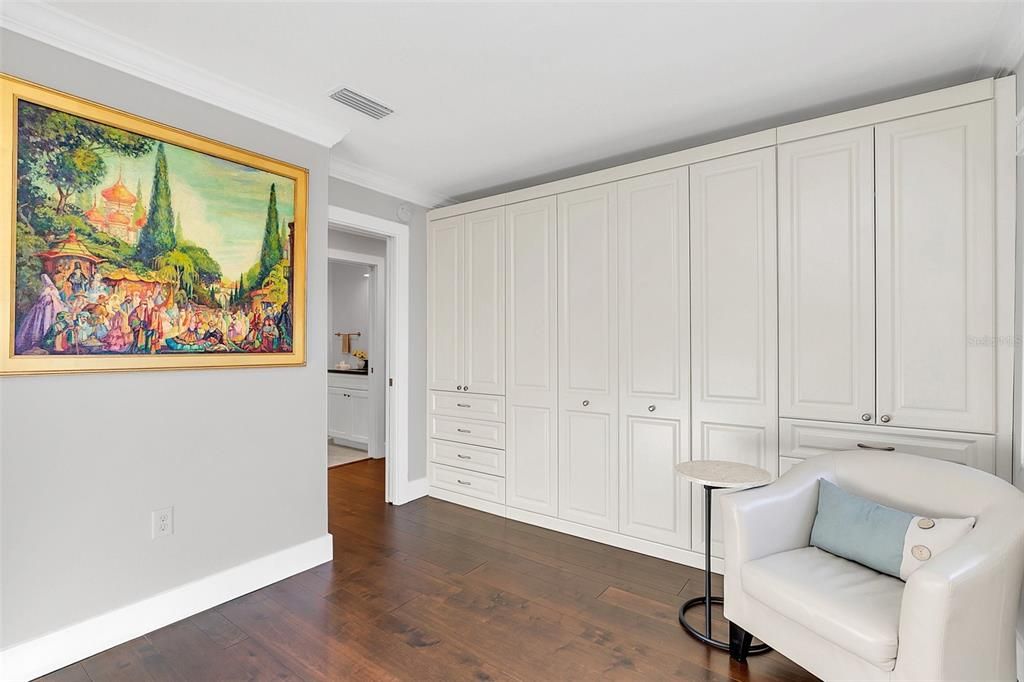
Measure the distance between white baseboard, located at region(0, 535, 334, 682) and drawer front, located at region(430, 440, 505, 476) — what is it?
131cm

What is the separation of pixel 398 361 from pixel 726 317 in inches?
96.3

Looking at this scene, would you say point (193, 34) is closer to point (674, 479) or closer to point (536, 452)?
point (536, 452)

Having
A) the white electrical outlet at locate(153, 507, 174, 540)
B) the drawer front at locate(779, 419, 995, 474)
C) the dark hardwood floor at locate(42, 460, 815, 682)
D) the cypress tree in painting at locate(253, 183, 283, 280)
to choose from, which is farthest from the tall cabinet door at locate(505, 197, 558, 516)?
the white electrical outlet at locate(153, 507, 174, 540)

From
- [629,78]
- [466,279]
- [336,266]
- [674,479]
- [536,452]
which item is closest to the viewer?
[629,78]

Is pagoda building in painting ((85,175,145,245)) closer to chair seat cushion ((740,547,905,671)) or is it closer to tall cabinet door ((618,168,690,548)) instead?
tall cabinet door ((618,168,690,548))

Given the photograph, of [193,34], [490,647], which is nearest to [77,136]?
[193,34]

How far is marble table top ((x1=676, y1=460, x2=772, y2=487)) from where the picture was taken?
2232 mm

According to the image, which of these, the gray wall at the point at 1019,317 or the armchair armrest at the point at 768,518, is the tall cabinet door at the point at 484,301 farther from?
the gray wall at the point at 1019,317

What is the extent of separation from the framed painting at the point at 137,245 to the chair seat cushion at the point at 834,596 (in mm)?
2466

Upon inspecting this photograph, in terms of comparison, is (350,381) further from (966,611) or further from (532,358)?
(966,611)

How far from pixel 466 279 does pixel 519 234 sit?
59 cm

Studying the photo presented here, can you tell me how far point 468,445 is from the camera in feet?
13.3

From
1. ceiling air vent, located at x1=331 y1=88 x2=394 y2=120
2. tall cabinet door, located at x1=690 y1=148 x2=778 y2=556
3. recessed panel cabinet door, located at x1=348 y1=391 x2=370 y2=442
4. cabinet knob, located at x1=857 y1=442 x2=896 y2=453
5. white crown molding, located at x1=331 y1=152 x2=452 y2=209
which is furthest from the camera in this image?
recessed panel cabinet door, located at x1=348 y1=391 x2=370 y2=442

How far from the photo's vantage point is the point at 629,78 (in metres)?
2.47
